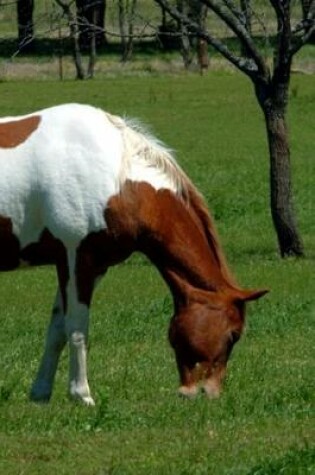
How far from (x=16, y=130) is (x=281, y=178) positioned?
12.0m

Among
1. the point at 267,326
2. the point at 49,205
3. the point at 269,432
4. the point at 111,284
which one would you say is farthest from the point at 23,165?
the point at 111,284

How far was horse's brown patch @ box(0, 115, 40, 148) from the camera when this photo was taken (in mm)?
10203

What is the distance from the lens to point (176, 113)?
4166cm

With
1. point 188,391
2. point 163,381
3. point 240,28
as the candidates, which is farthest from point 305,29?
point 188,391

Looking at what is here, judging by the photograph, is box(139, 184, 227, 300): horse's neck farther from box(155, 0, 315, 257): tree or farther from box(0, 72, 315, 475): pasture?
box(155, 0, 315, 257): tree

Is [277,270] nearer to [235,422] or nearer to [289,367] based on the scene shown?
[289,367]

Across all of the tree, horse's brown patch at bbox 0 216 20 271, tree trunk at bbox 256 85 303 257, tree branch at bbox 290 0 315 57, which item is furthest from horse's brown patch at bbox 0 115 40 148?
tree trunk at bbox 256 85 303 257

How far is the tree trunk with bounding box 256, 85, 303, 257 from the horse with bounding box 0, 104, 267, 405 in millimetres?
11276

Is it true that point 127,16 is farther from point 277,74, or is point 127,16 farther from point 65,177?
point 65,177

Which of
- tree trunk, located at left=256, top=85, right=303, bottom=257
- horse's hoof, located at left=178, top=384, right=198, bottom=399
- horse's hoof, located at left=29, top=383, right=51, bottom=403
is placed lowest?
tree trunk, located at left=256, top=85, right=303, bottom=257

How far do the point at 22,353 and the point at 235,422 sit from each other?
410 centimetres

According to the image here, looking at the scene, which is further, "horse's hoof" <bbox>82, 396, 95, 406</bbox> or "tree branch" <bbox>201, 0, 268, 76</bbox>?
"tree branch" <bbox>201, 0, 268, 76</bbox>

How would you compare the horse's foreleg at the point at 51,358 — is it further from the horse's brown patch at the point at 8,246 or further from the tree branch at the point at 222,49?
the tree branch at the point at 222,49

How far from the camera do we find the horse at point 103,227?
10.1 meters
